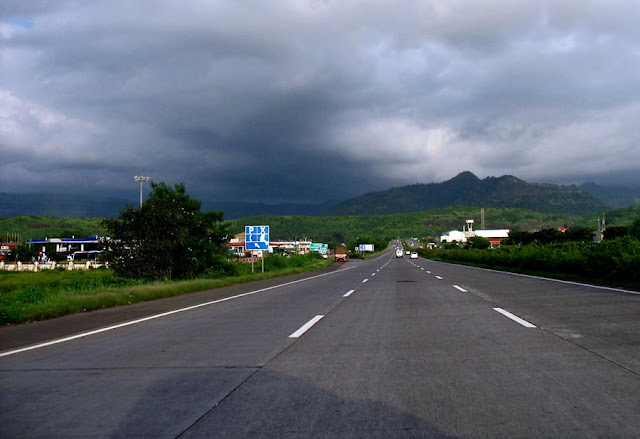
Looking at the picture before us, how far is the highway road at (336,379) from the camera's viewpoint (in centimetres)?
449

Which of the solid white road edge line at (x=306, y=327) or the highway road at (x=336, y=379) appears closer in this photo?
the highway road at (x=336, y=379)

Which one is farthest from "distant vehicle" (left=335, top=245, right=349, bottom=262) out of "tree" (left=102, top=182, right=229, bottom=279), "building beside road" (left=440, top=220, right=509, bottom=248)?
"building beside road" (left=440, top=220, right=509, bottom=248)

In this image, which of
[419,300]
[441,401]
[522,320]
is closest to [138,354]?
[441,401]

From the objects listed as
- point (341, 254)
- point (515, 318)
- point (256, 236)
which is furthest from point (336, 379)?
point (341, 254)

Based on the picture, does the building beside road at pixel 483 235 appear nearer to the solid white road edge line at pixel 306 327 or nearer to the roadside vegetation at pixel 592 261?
the roadside vegetation at pixel 592 261

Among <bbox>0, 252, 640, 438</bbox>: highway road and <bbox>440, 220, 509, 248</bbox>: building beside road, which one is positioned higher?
<bbox>440, 220, 509, 248</bbox>: building beside road

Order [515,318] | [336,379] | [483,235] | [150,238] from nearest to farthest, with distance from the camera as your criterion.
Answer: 1. [336,379]
2. [515,318]
3. [150,238]
4. [483,235]

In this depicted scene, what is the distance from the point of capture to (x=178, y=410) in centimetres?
501

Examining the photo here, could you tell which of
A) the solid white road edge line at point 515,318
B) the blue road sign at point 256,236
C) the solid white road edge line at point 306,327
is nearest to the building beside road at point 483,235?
the blue road sign at point 256,236

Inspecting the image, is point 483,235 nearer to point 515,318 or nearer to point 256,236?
point 256,236

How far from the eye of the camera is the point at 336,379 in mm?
6000

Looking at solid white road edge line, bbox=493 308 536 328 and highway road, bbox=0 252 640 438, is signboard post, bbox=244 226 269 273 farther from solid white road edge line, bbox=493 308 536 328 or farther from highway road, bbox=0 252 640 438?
solid white road edge line, bbox=493 308 536 328

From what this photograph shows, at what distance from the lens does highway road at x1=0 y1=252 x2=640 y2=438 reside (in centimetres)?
449

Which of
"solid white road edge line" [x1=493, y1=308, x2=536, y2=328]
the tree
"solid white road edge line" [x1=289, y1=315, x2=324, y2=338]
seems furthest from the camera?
the tree
